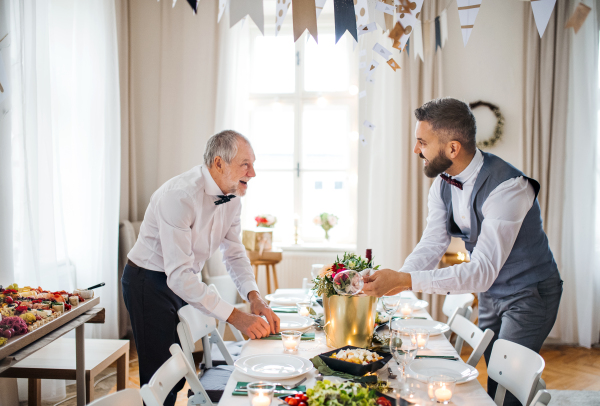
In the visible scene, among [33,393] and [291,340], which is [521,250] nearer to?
[291,340]

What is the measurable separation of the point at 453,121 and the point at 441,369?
1.03 m

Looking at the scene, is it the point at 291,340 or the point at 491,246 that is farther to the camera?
the point at 491,246

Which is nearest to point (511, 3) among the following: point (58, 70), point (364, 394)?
point (58, 70)

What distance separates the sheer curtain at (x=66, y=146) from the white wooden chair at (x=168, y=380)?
5.65 ft

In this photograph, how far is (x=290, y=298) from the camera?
251 centimetres

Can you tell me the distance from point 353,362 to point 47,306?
1342 millimetres

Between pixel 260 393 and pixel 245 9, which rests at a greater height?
pixel 245 9

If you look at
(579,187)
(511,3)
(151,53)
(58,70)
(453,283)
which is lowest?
(453,283)

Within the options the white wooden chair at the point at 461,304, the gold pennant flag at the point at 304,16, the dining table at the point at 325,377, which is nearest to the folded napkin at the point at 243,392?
the dining table at the point at 325,377

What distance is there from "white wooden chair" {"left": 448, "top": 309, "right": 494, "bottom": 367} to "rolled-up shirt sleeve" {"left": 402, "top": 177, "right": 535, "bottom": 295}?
0.19 m

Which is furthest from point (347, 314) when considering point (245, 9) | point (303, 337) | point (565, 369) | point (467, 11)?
point (565, 369)

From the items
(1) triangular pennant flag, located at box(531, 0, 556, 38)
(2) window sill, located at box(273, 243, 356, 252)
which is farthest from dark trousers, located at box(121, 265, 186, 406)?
(2) window sill, located at box(273, 243, 356, 252)

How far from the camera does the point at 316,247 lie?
476cm

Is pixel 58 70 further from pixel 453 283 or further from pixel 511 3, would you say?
pixel 511 3
